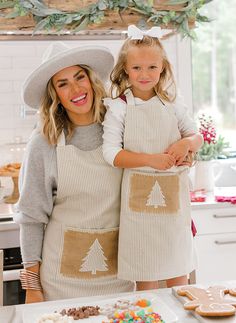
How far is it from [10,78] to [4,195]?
2.41ft

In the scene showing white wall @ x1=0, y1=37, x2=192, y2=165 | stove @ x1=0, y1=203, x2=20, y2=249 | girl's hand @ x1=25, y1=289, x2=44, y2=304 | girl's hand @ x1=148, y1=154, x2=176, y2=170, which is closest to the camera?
girl's hand @ x1=148, y1=154, x2=176, y2=170

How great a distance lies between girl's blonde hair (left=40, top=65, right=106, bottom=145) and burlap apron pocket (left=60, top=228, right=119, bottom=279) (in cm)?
34

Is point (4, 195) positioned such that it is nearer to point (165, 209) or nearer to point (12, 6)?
point (12, 6)

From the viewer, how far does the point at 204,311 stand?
1.33 m

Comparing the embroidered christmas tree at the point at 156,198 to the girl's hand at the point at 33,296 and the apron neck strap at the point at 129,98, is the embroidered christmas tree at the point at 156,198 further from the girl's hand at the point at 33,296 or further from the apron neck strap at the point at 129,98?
the girl's hand at the point at 33,296

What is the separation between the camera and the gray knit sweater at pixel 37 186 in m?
1.85

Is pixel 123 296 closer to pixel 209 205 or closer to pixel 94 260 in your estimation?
pixel 94 260

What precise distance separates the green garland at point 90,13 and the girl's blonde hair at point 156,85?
1.65 ft

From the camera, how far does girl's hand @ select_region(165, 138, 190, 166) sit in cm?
180

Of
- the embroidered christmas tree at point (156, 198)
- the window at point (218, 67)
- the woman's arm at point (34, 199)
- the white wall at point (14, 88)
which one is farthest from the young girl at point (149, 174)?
the window at point (218, 67)

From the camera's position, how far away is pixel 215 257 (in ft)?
10.1

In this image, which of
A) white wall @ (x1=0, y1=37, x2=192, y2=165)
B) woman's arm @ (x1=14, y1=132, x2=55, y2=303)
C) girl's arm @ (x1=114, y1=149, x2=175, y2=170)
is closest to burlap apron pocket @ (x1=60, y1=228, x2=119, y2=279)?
woman's arm @ (x1=14, y1=132, x2=55, y2=303)

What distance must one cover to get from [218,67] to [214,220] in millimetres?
1471

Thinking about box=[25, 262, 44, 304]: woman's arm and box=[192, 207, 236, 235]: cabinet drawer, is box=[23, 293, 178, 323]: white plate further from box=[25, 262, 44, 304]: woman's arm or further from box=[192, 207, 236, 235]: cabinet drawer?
box=[192, 207, 236, 235]: cabinet drawer
